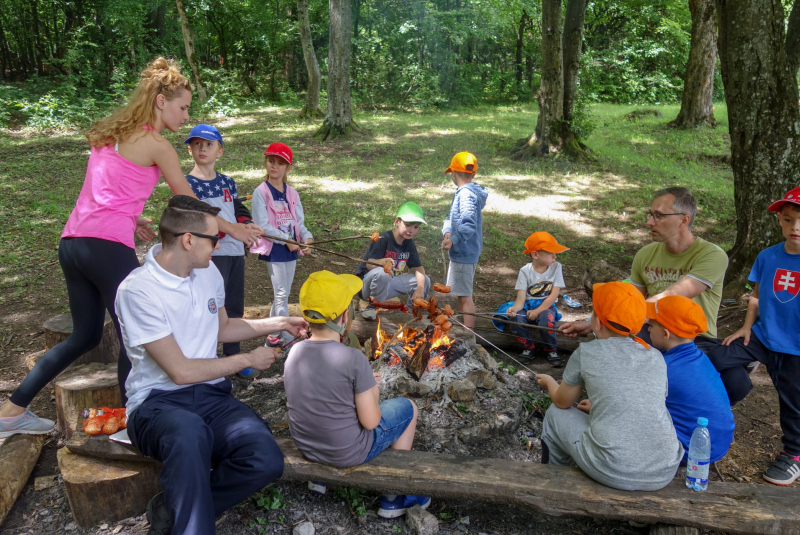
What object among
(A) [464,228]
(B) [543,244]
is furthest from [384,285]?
(B) [543,244]

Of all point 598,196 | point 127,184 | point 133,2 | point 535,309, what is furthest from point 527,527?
point 133,2

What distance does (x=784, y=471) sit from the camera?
3.25m

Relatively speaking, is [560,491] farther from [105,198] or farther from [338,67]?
[338,67]

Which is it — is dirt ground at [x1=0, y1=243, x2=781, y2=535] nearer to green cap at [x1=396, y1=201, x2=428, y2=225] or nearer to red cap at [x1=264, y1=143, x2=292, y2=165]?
green cap at [x1=396, y1=201, x2=428, y2=225]

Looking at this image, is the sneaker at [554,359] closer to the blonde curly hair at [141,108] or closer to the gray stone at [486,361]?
the gray stone at [486,361]

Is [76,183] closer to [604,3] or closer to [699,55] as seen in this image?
[699,55]

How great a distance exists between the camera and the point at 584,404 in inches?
124

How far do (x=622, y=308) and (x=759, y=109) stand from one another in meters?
3.82

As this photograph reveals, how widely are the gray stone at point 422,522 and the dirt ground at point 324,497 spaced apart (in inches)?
2.8

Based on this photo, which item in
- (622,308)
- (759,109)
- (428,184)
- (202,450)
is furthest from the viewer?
(428,184)

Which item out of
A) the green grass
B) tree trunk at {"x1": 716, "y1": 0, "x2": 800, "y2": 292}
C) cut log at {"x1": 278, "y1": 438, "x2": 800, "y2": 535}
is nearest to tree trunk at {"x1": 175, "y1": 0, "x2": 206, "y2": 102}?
the green grass

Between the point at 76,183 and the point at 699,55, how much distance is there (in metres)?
14.0

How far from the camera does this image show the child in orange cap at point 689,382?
287 cm

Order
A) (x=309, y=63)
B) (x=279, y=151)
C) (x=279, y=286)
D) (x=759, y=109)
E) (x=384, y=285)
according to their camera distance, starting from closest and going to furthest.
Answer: (x=279, y=151)
(x=279, y=286)
(x=384, y=285)
(x=759, y=109)
(x=309, y=63)
